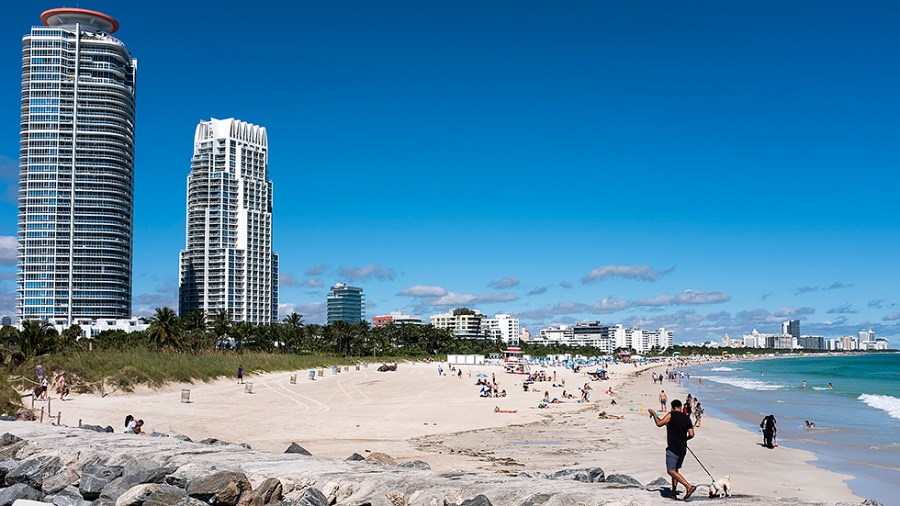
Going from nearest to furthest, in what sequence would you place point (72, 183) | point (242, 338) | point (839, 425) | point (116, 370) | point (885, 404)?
1. point (839, 425)
2. point (116, 370)
3. point (885, 404)
4. point (242, 338)
5. point (72, 183)

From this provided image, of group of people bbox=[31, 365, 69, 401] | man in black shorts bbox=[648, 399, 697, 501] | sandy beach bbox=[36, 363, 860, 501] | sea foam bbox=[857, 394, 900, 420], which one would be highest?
man in black shorts bbox=[648, 399, 697, 501]

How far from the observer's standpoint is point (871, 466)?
823 inches

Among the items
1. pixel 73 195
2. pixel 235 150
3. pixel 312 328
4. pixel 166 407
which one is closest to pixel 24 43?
pixel 73 195

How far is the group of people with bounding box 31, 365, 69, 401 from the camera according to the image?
26761mm

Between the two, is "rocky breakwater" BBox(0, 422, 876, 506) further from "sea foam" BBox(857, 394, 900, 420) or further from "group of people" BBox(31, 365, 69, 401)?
"sea foam" BBox(857, 394, 900, 420)

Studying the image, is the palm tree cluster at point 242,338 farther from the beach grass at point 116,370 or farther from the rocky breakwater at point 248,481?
the rocky breakwater at point 248,481

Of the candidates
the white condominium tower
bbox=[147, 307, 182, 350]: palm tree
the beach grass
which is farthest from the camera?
the white condominium tower

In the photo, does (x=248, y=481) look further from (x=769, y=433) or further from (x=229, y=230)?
(x=229, y=230)

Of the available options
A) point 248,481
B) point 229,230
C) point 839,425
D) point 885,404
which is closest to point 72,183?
point 229,230

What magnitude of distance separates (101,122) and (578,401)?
117 metres

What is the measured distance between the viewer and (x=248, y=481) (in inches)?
419

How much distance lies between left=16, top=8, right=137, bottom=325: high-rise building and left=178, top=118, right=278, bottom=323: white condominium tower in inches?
1241

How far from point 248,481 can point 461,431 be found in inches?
709

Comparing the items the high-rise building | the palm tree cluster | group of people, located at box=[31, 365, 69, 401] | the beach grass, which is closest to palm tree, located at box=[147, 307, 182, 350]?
the palm tree cluster
